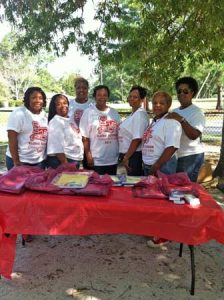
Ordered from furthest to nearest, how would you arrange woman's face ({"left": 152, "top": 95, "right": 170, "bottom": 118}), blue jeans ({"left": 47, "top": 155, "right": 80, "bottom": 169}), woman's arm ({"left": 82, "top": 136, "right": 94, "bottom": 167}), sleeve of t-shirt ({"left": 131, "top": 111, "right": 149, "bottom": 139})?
woman's arm ({"left": 82, "top": 136, "right": 94, "bottom": 167}) < blue jeans ({"left": 47, "top": 155, "right": 80, "bottom": 169}) < sleeve of t-shirt ({"left": 131, "top": 111, "right": 149, "bottom": 139}) < woman's face ({"left": 152, "top": 95, "right": 170, "bottom": 118})

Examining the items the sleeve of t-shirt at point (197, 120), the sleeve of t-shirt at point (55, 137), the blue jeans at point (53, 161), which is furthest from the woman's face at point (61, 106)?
the sleeve of t-shirt at point (197, 120)

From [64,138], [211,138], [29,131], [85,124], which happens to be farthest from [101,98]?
[211,138]

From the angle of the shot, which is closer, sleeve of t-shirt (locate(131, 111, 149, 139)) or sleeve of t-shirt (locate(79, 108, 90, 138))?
sleeve of t-shirt (locate(131, 111, 149, 139))

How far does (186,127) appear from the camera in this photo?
353cm

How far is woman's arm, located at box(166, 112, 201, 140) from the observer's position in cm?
346

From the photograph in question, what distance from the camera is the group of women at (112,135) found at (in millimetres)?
3516

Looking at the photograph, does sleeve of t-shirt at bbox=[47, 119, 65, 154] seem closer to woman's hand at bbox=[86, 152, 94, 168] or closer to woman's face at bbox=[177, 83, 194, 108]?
woman's hand at bbox=[86, 152, 94, 168]

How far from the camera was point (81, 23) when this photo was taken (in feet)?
23.6

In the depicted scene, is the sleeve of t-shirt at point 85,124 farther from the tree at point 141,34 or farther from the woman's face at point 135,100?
the tree at point 141,34

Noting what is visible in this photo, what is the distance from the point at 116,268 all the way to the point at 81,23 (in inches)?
203

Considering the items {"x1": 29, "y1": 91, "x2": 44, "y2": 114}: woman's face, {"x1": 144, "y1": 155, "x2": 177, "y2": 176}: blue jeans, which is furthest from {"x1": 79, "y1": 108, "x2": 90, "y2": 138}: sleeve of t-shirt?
{"x1": 144, "y1": 155, "x2": 177, "y2": 176}: blue jeans

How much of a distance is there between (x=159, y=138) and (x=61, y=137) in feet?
3.35

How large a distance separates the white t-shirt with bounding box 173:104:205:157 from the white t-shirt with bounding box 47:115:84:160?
1.06 meters

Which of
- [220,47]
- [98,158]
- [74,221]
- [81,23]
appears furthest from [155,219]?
[81,23]
